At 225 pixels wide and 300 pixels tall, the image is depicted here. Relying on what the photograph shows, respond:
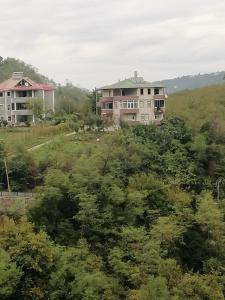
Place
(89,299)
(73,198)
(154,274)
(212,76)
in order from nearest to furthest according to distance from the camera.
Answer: (89,299) → (154,274) → (73,198) → (212,76)

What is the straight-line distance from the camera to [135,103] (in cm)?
4356

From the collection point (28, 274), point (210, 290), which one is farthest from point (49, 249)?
point (210, 290)

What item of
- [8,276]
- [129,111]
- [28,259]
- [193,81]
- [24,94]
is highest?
[193,81]

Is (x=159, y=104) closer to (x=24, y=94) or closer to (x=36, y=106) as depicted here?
(x=36, y=106)

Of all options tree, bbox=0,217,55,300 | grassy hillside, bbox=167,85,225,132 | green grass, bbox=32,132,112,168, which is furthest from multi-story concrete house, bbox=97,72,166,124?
tree, bbox=0,217,55,300

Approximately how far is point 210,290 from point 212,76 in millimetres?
125677

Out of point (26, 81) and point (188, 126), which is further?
point (26, 81)

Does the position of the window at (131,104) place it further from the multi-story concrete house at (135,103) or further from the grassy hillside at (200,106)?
the grassy hillside at (200,106)

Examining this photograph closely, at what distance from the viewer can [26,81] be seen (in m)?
51.0

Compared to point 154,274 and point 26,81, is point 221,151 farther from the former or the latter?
point 26,81

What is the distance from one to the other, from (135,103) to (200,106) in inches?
209

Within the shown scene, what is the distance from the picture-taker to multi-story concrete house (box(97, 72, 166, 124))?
43.5 meters

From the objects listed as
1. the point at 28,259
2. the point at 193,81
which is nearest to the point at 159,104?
the point at 28,259

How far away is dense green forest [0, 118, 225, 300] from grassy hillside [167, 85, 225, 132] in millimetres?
3529
